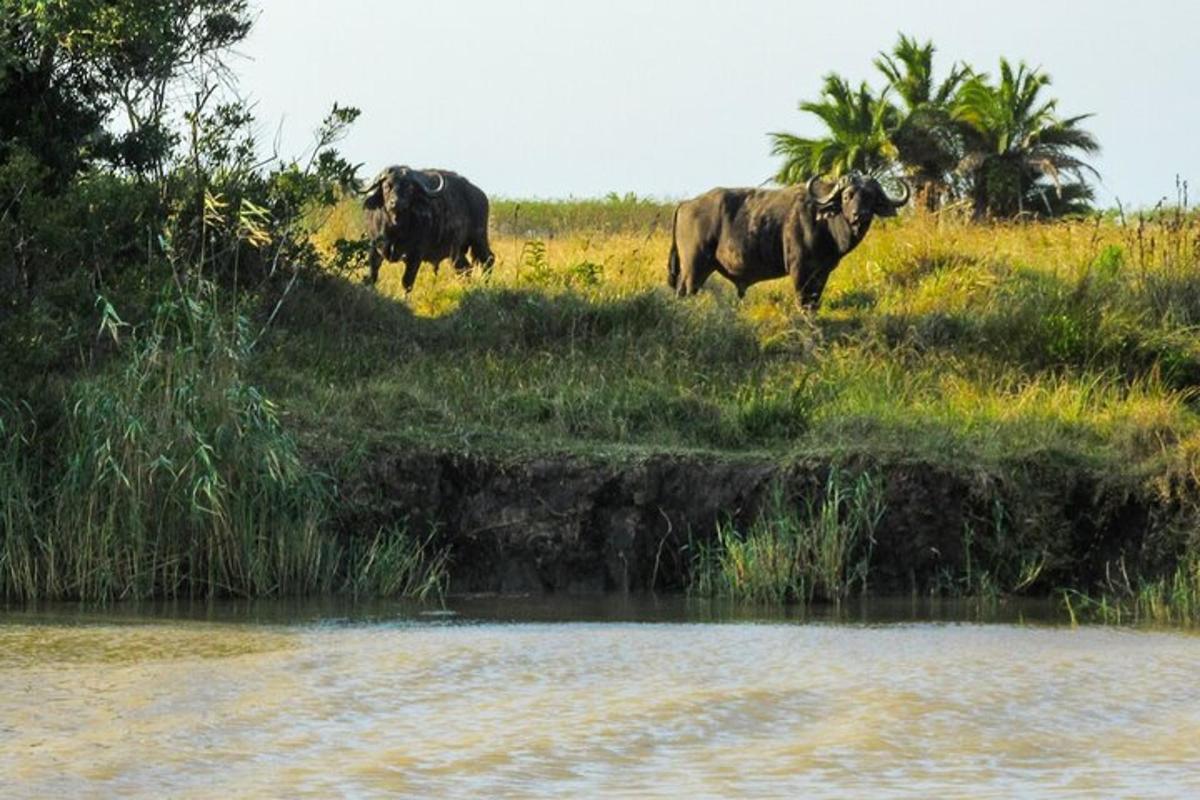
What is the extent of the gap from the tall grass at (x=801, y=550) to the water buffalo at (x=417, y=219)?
23.9 ft

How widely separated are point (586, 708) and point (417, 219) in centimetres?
1285

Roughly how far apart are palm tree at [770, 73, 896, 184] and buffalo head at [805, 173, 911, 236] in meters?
16.3

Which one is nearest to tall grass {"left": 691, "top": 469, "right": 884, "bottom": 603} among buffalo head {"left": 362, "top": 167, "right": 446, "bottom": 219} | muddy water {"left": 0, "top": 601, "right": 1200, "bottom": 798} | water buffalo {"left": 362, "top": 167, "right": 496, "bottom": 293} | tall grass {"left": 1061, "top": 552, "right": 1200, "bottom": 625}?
muddy water {"left": 0, "top": 601, "right": 1200, "bottom": 798}

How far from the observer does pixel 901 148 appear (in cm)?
3475

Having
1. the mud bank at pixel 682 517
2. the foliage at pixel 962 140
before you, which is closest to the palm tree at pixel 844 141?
the foliage at pixel 962 140

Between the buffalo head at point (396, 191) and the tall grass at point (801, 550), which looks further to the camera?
the buffalo head at point (396, 191)

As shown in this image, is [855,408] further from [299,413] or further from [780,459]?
[299,413]

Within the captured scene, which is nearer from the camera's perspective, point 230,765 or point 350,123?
point 230,765

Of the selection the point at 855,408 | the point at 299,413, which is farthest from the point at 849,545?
the point at 299,413

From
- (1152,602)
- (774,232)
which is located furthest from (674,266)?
(1152,602)

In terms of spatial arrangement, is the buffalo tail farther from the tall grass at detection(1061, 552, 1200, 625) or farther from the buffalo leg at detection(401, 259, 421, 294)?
the tall grass at detection(1061, 552, 1200, 625)

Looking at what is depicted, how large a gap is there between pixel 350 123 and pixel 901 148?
20.4 metres

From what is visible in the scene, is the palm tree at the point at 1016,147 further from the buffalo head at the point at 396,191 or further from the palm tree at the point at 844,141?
the buffalo head at the point at 396,191

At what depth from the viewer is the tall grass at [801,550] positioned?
12195mm
